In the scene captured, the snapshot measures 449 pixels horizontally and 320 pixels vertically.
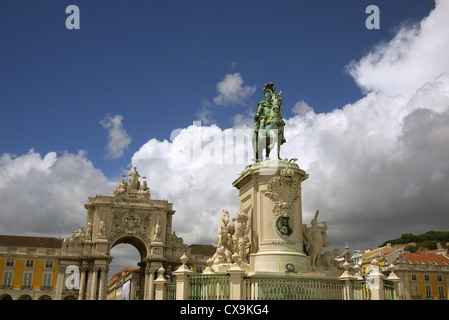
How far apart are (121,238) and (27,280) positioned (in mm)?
13719

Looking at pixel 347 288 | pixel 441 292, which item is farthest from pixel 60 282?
pixel 347 288

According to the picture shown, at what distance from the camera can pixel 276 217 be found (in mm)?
15750

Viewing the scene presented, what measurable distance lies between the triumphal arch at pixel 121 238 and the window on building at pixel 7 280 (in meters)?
6.49

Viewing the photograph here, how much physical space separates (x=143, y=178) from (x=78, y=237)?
12.5 metres

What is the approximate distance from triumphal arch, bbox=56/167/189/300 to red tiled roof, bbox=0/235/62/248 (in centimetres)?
651

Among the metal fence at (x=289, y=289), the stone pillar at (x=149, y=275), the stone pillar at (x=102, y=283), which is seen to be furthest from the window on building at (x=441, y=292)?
the metal fence at (x=289, y=289)

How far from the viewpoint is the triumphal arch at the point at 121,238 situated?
61.0m

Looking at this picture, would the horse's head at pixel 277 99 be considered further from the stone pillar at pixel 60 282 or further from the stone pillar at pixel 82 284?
the stone pillar at pixel 60 282

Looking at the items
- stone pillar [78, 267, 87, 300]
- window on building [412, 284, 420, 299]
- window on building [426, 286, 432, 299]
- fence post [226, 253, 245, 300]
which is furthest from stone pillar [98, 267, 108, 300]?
fence post [226, 253, 245, 300]

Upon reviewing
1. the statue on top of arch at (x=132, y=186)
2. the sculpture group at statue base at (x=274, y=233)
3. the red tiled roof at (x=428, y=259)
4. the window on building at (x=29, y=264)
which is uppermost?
the statue on top of arch at (x=132, y=186)

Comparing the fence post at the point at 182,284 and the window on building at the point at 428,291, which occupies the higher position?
the window on building at the point at 428,291

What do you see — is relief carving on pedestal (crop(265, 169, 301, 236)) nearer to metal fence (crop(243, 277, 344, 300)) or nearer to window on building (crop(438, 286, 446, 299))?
metal fence (crop(243, 277, 344, 300))

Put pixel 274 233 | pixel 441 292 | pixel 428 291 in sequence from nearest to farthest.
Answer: pixel 274 233, pixel 428 291, pixel 441 292

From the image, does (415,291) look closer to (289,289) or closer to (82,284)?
(82,284)
